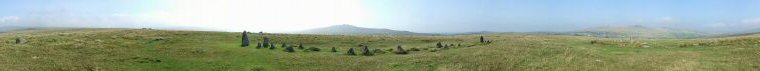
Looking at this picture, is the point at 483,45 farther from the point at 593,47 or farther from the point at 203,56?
the point at 203,56

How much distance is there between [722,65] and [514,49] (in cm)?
2161

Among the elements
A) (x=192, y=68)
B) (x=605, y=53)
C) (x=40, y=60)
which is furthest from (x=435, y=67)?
(x=40, y=60)

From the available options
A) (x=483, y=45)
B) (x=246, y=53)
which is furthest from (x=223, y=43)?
(x=483, y=45)

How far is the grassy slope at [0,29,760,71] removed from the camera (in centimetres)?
7598

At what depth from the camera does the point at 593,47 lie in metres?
88.2

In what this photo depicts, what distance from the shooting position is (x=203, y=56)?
283 feet

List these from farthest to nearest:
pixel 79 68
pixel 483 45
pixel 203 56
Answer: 1. pixel 483 45
2. pixel 203 56
3. pixel 79 68

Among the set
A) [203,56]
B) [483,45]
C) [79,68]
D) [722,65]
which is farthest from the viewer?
[483,45]

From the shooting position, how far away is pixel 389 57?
285 feet

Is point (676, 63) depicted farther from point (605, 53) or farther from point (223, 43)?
point (223, 43)

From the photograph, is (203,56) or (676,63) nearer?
(676,63)

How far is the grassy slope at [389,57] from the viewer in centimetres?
7598

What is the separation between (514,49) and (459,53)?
5698 mm

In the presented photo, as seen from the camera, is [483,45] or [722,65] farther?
[483,45]
